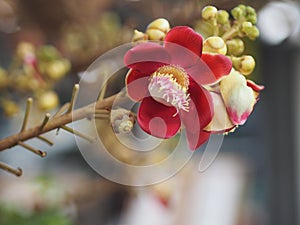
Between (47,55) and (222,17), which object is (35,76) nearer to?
(47,55)

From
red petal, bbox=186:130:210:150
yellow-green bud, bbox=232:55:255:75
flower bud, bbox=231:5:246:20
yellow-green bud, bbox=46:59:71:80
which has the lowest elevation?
yellow-green bud, bbox=46:59:71:80

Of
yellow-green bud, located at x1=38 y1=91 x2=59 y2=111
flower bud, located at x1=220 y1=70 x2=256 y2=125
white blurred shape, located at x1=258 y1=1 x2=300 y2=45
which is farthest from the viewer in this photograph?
white blurred shape, located at x1=258 y1=1 x2=300 y2=45

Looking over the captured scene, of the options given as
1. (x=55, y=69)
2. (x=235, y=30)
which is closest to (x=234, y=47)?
(x=235, y=30)

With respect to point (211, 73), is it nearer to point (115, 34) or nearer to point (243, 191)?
point (115, 34)

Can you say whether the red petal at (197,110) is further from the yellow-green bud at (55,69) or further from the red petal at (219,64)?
the yellow-green bud at (55,69)

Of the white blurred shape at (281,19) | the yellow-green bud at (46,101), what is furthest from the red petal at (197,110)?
the white blurred shape at (281,19)

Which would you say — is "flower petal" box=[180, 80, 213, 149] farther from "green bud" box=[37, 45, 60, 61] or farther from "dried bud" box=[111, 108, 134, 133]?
"green bud" box=[37, 45, 60, 61]

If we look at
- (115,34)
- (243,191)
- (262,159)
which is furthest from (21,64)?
(262,159)

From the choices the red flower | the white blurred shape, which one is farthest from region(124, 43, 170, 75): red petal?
the white blurred shape
